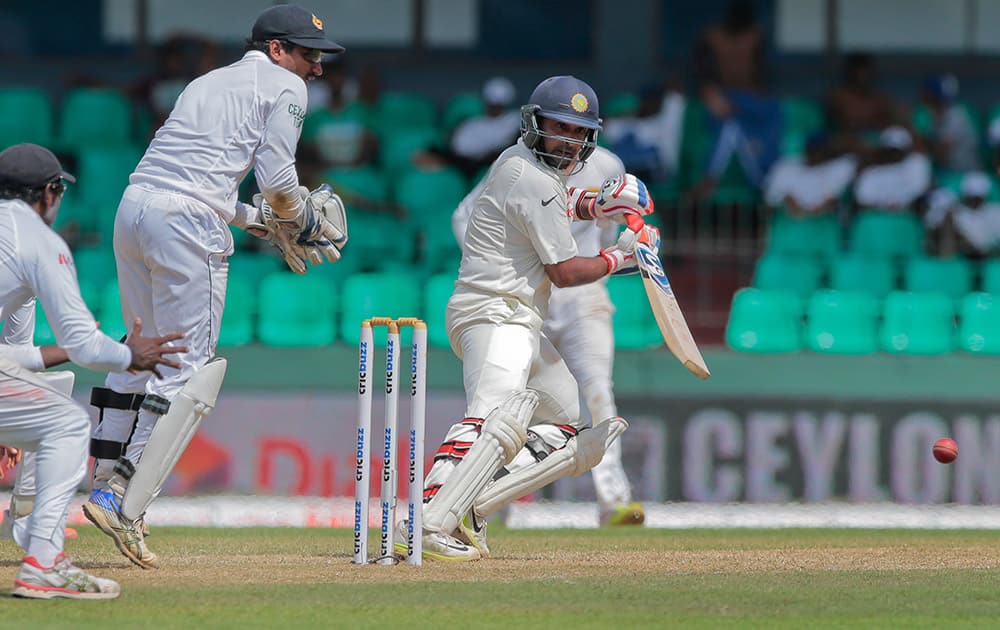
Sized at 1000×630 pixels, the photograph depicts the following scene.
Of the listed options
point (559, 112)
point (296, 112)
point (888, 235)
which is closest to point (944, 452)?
point (559, 112)

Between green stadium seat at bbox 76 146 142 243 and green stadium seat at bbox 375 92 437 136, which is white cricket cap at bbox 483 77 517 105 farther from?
green stadium seat at bbox 76 146 142 243

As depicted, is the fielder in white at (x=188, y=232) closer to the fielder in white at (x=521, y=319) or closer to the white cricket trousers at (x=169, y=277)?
the white cricket trousers at (x=169, y=277)

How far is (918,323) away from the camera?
39.2 feet

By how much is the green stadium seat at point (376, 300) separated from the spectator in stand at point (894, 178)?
3577mm

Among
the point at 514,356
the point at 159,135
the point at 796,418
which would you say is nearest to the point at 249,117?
the point at 159,135

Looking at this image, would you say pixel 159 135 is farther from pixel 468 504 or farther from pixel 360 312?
pixel 360 312

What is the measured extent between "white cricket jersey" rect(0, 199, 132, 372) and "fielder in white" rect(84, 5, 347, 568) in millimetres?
866

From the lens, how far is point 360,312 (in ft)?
39.1

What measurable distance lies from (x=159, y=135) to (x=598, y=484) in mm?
3861

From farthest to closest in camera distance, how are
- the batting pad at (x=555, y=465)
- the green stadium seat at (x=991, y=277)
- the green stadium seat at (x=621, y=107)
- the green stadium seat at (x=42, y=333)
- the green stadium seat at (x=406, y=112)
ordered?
the green stadium seat at (x=406, y=112)
the green stadium seat at (x=621, y=107)
the green stadium seat at (x=991, y=277)
the green stadium seat at (x=42, y=333)
the batting pad at (x=555, y=465)

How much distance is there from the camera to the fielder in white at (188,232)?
21.1ft

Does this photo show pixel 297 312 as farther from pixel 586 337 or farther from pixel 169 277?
pixel 169 277

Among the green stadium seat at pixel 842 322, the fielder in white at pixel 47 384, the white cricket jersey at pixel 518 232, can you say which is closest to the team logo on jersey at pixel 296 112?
the white cricket jersey at pixel 518 232

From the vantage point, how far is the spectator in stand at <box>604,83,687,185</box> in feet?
43.3
